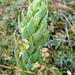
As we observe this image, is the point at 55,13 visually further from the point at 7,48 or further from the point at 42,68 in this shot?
the point at 42,68

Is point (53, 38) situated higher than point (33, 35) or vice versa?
point (33, 35)

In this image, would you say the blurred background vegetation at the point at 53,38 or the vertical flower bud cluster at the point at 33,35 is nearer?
the vertical flower bud cluster at the point at 33,35

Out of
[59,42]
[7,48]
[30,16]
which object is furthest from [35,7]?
[7,48]

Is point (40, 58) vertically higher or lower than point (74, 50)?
higher

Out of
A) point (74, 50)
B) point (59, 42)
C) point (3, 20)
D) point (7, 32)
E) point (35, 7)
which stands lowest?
point (74, 50)
